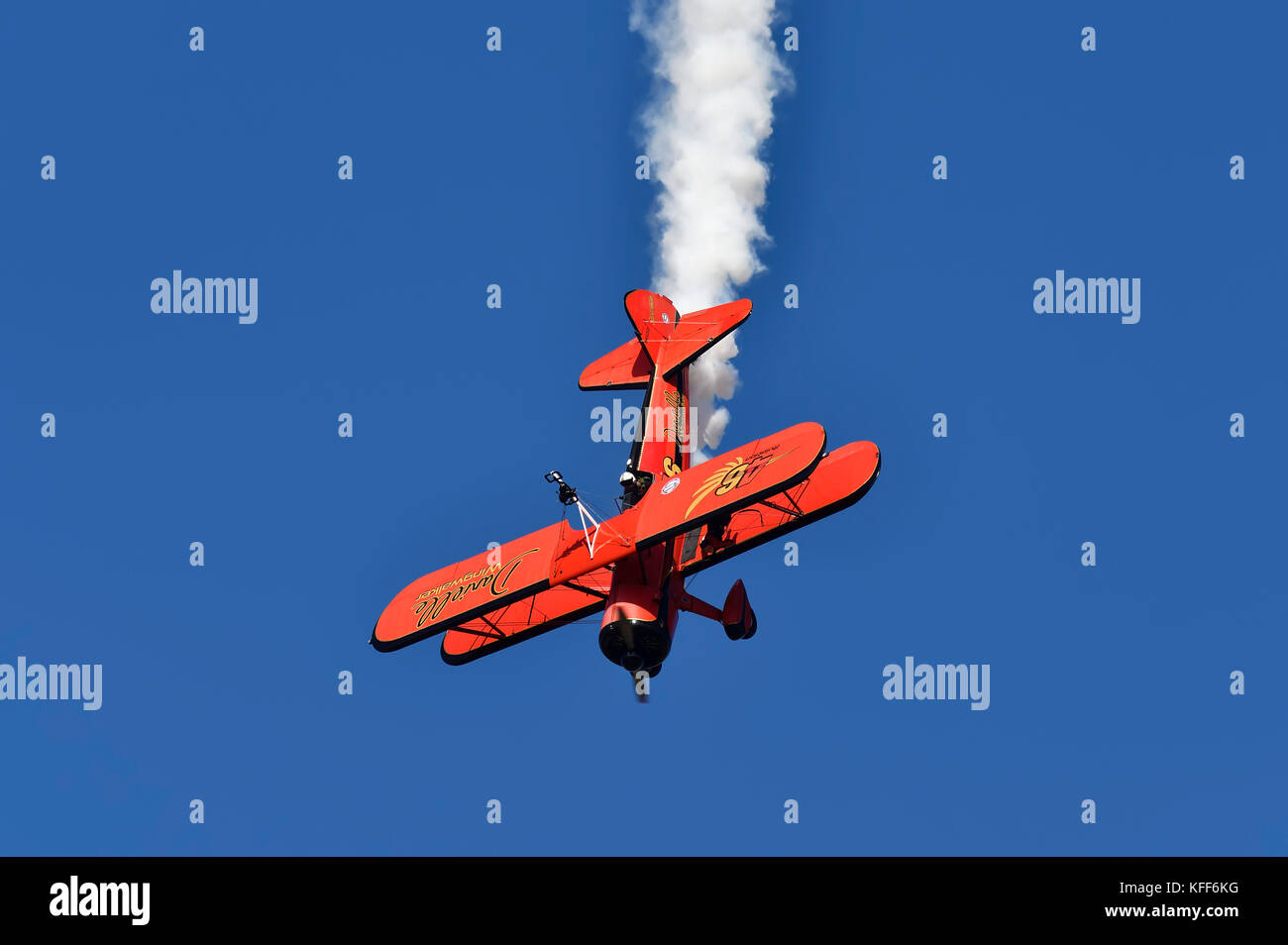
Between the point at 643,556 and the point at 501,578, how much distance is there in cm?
468

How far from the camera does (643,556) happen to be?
6238cm

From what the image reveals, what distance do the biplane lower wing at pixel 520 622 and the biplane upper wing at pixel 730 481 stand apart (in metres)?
5.72

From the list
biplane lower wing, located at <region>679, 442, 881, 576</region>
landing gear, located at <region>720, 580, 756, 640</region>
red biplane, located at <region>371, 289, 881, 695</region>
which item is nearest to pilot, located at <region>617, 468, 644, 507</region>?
red biplane, located at <region>371, 289, 881, 695</region>

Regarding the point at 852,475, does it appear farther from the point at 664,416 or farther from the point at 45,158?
the point at 45,158

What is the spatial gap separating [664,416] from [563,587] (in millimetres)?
7864

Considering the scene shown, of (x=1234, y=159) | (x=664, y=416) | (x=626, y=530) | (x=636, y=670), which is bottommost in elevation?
(x=636, y=670)

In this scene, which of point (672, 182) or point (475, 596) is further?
point (672, 182)

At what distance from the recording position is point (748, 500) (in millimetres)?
56594

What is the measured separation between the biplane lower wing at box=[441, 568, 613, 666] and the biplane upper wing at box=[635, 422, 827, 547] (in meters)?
5.72

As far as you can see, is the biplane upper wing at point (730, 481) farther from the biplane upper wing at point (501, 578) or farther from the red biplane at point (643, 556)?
the biplane upper wing at point (501, 578)

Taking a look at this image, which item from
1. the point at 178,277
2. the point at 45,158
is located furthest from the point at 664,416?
the point at 45,158

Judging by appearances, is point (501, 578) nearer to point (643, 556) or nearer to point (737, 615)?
point (643, 556)

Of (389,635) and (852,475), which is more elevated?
(852,475)

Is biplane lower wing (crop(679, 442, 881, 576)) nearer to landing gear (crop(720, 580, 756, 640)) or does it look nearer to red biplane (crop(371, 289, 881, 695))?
red biplane (crop(371, 289, 881, 695))
